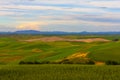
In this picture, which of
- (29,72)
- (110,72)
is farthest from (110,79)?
(29,72)

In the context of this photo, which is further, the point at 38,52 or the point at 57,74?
the point at 38,52

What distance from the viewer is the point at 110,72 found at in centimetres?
2500

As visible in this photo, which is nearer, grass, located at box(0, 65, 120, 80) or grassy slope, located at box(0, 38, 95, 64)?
grass, located at box(0, 65, 120, 80)

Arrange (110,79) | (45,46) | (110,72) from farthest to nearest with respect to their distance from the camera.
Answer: (45,46) < (110,72) < (110,79)

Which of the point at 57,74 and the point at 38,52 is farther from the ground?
the point at 57,74

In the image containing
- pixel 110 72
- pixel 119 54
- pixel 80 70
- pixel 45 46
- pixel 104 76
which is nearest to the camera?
pixel 104 76

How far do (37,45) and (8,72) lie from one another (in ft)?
216

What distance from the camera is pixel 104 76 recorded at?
2273cm

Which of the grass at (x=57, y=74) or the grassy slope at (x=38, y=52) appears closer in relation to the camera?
the grass at (x=57, y=74)

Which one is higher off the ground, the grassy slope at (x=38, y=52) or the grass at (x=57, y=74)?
the grass at (x=57, y=74)

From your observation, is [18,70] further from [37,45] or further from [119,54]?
[37,45]

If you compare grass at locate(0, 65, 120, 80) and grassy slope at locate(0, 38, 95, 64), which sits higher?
grass at locate(0, 65, 120, 80)

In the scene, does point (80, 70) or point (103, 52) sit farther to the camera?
point (103, 52)

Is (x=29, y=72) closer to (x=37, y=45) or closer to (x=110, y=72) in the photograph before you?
(x=110, y=72)
